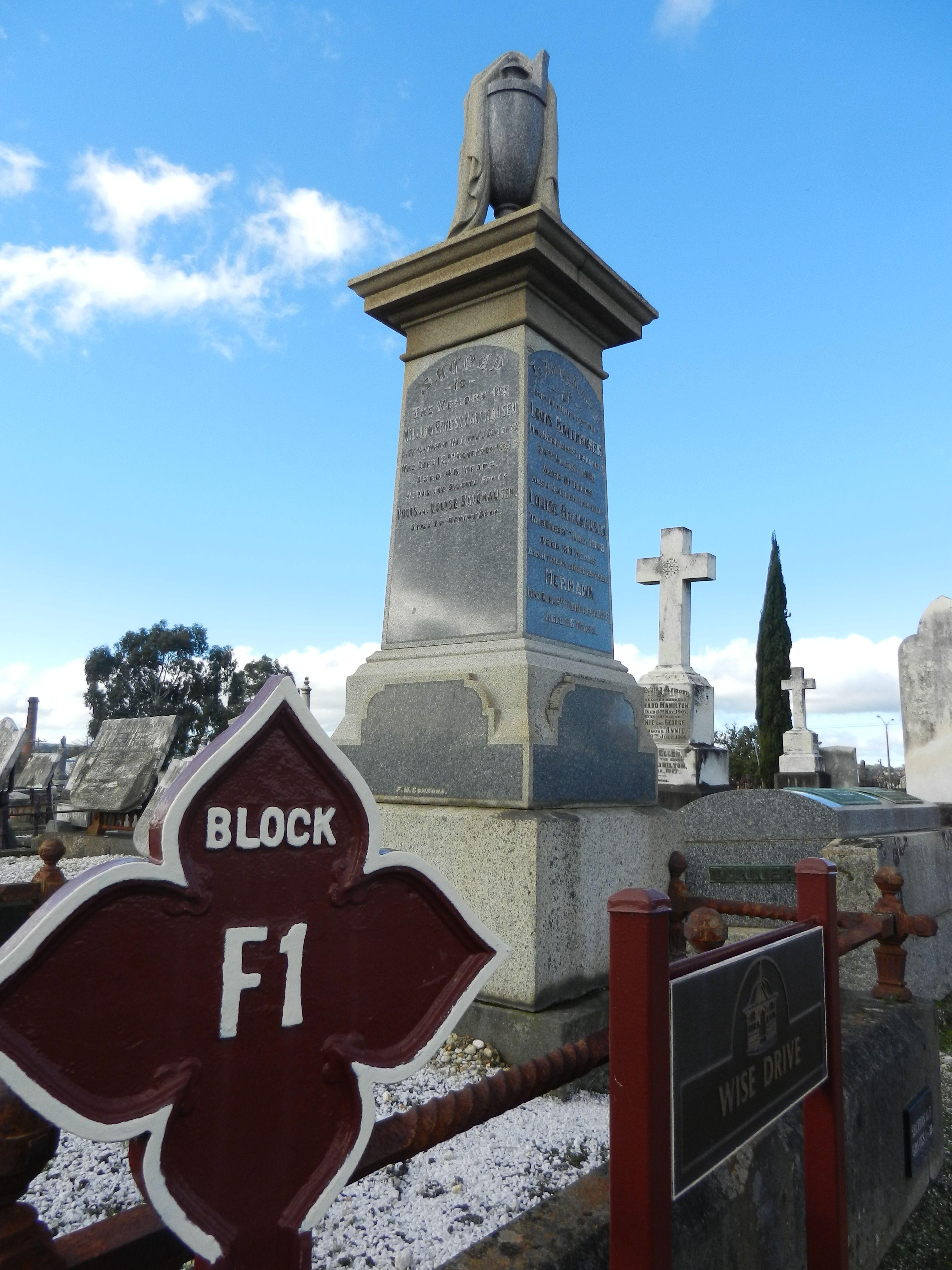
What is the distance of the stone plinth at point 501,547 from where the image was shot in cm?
380

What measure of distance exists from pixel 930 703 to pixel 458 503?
20.5 feet

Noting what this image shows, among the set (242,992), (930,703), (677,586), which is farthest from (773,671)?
(242,992)

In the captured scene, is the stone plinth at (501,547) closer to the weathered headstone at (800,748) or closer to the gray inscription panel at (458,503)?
the gray inscription panel at (458,503)

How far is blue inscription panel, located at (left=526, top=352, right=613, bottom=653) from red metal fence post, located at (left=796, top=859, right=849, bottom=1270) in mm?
2077

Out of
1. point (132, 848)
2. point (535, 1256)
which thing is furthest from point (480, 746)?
point (132, 848)

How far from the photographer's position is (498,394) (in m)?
4.26

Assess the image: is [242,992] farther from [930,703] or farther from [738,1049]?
[930,703]

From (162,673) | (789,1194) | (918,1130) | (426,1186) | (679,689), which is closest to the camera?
(789,1194)

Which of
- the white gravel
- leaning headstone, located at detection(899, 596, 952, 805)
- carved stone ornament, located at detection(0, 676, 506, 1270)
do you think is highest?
leaning headstone, located at detection(899, 596, 952, 805)

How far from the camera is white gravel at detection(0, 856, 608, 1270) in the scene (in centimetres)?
205

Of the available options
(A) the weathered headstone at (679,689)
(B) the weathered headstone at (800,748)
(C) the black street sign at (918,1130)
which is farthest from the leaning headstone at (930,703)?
(B) the weathered headstone at (800,748)

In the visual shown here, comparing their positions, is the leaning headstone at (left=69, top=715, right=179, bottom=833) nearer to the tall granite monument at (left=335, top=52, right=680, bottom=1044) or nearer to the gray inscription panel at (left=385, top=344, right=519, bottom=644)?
the gray inscription panel at (left=385, top=344, right=519, bottom=644)

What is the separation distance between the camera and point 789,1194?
215 cm

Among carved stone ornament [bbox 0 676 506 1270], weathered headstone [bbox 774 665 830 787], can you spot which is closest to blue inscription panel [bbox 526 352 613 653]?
carved stone ornament [bbox 0 676 506 1270]
